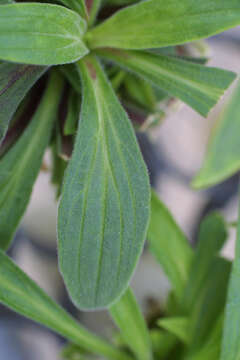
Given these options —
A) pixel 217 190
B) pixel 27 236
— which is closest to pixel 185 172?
pixel 217 190

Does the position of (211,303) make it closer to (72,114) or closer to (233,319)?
(233,319)

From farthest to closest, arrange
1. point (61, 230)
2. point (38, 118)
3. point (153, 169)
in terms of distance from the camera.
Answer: point (153, 169), point (38, 118), point (61, 230)

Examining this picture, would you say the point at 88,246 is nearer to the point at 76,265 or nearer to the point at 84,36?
the point at 76,265

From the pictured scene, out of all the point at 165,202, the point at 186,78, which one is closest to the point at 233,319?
the point at 186,78

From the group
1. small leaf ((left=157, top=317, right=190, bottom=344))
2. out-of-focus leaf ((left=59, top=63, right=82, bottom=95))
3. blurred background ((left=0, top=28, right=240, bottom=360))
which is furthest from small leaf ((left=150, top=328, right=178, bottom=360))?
out-of-focus leaf ((left=59, top=63, right=82, bottom=95))

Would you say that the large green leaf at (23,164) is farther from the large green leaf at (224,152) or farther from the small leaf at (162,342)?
the small leaf at (162,342)

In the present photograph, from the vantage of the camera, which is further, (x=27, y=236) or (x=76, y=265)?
(x=27, y=236)
